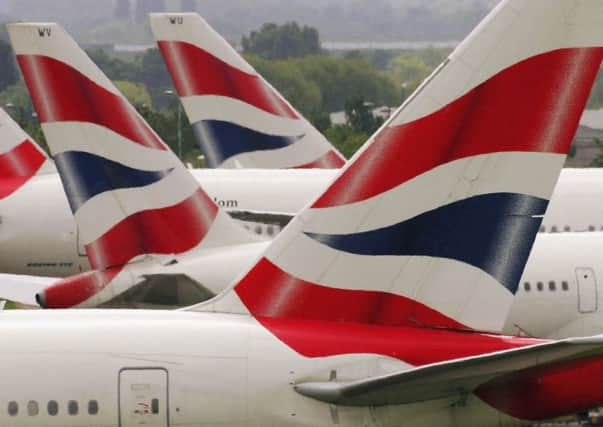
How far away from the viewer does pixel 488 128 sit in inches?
492

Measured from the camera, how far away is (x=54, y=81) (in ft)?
68.5

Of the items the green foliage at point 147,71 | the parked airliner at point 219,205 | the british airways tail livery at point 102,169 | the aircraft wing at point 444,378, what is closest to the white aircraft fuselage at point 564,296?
the british airways tail livery at point 102,169

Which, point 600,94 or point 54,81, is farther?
point 600,94

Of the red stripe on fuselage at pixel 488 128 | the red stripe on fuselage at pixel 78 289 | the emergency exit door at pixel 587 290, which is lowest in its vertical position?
the emergency exit door at pixel 587 290

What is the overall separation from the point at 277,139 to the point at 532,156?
24050 mm

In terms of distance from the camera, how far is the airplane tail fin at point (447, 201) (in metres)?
12.3

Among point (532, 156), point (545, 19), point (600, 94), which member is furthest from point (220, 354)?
point (600, 94)

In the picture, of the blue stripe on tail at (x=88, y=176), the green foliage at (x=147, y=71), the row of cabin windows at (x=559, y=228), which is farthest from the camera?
the green foliage at (x=147, y=71)

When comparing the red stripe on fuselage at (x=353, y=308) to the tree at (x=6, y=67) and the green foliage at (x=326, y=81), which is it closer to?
the green foliage at (x=326, y=81)

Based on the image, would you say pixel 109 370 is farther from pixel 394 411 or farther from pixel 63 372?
pixel 394 411

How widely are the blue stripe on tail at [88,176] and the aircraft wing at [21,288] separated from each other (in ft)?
7.03

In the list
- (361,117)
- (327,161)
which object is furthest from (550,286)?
(361,117)

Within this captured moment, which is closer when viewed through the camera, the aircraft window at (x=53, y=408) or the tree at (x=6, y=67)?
the aircraft window at (x=53, y=408)

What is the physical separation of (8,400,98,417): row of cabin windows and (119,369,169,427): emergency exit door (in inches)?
9.2
